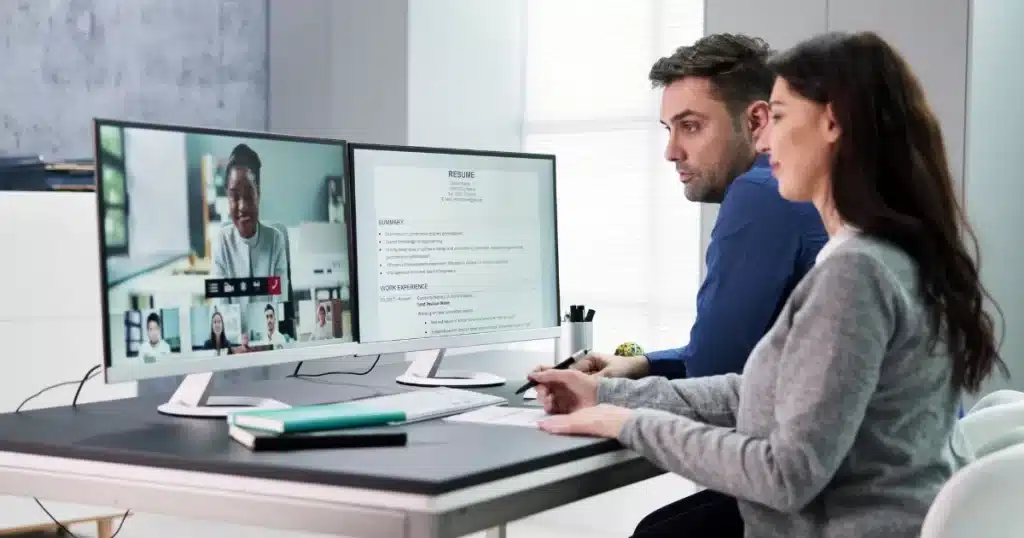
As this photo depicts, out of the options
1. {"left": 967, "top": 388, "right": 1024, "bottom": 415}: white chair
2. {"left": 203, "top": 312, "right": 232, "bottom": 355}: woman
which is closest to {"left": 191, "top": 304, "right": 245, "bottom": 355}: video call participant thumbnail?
{"left": 203, "top": 312, "right": 232, "bottom": 355}: woman

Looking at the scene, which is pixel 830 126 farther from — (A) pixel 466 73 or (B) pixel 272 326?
(A) pixel 466 73

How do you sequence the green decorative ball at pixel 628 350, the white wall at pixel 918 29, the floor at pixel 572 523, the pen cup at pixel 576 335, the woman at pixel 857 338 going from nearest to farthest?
the woman at pixel 857 338
the green decorative ball at pixel 628 350
the pen cup at pixel 576 335
the white wall at pixel 918 29
the floor at pixel 572 523

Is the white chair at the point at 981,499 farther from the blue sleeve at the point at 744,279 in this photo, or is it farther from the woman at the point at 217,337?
the woman at the point at 217,337

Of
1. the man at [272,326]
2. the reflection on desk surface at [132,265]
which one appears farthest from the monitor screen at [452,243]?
the reflection on desk surface at [132,265]

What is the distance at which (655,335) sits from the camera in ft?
16.1

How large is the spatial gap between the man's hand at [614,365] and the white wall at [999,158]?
4.19 ft

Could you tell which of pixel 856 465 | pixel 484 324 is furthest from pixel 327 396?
pixel 856 465

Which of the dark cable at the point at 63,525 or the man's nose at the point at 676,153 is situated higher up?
the man's nose at the point at 676,153

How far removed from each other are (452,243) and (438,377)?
1.11 ft

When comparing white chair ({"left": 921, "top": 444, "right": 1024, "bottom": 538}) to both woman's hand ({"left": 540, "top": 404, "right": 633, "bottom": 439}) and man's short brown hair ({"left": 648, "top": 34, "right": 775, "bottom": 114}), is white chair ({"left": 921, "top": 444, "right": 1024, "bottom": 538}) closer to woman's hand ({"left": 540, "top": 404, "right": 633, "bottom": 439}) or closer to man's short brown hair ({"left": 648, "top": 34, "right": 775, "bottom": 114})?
woman's hand ({"left": 540, "top": 404, "right": 633, "bottom": 439})

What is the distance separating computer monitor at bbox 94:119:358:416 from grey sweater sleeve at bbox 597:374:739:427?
21.5 inches

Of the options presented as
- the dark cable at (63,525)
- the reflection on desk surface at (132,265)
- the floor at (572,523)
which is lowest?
the floor at (572,523)

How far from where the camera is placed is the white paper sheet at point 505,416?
218cm

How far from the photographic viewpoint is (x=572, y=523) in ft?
14.7
